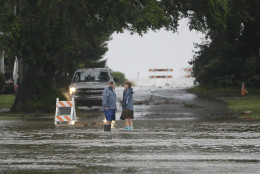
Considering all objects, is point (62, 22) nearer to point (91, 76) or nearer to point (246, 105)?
point (91, 76)

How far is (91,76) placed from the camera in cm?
3123

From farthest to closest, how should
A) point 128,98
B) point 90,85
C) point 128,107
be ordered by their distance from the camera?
point 90,85 → point 128,107 → point 128,98

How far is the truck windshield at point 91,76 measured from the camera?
31.0m

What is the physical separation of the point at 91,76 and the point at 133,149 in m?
18.4

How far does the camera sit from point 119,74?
8738 cm

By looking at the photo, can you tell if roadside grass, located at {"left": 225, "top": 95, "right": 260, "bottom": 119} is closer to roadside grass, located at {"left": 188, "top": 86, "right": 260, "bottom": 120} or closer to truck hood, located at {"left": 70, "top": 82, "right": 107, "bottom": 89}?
roadside grass, located at {"left": 188, "top": 86, "right": 260, "bottom": 120}

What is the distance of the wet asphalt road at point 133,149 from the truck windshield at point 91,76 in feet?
32.7

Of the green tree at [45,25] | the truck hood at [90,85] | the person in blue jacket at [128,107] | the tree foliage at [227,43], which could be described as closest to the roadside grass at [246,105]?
the tree foliage at [227,43]

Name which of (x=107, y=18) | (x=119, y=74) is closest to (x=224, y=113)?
(x=107, y=18)

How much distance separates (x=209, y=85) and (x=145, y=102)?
8001 mm

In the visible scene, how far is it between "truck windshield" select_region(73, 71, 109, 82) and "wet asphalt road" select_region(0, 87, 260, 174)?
9964 mm

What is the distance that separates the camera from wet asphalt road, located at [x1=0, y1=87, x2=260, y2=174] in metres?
10.3

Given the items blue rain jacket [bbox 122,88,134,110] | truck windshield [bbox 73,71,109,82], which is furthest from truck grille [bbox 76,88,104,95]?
blue rain jacket [bbox 122,88,134,110]

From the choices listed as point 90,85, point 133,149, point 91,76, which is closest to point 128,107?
point 133,149
